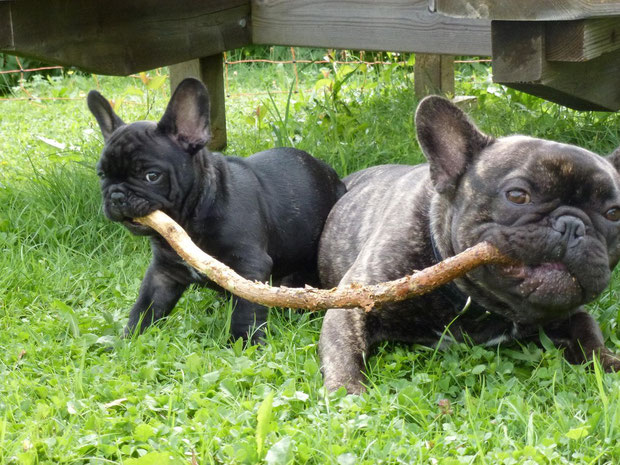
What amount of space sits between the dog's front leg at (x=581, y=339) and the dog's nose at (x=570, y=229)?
0.60 m

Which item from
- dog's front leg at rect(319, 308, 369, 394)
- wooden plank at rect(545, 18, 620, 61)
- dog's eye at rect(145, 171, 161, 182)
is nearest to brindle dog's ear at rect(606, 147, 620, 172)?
wooden plank at rect(545, 18, 620, 61)

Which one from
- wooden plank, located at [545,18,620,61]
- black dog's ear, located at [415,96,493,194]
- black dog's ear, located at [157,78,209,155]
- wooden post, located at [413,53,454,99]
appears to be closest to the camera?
black dog's ear, located at [415,96,493,194]

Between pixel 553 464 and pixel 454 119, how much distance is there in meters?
1.34

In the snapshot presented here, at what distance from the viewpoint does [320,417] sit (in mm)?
2658

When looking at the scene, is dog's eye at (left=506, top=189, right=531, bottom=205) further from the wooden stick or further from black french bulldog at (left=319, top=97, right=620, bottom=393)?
the wooden stick

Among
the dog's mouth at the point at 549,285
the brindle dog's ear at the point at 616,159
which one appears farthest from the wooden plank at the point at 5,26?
the brindle dog's ear at the point at 616,159

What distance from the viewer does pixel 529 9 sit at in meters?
3.16

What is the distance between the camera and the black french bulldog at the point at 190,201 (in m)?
3.56

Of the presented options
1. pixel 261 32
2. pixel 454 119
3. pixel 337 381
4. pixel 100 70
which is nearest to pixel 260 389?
pixel 337 381

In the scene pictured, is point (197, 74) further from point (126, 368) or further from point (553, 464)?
point (553, 464)

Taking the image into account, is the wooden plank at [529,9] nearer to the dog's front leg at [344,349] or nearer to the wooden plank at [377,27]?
the dog's front leg at [344,349]

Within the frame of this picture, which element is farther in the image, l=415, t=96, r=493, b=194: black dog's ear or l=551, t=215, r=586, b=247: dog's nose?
l=415, t=96, r=493, b=194: black dog's ear

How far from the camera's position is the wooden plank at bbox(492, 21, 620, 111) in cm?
346

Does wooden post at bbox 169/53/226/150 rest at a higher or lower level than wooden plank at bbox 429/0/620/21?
lower
